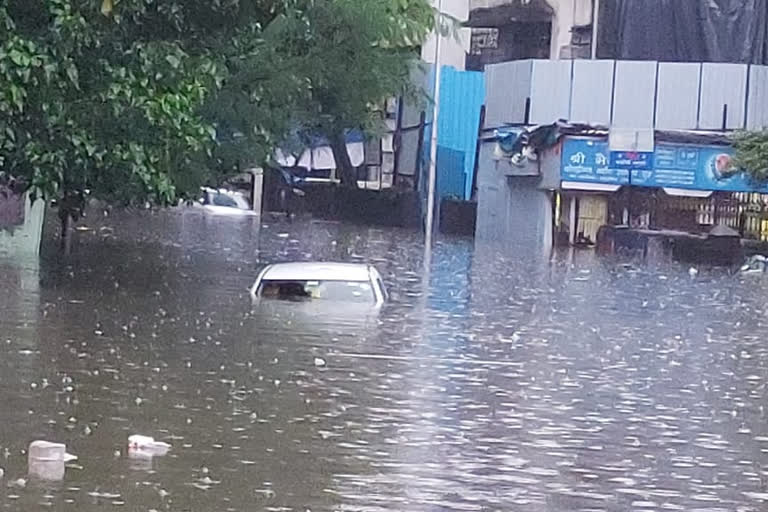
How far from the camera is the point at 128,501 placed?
9.88m

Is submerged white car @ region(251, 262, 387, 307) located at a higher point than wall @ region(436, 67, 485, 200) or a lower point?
lower

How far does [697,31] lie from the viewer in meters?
53.2

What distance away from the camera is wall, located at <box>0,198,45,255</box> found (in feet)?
96.8

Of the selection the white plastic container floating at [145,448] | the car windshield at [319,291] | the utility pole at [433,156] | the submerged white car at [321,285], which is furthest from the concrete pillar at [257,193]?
the white plastic container floating at [145,448]

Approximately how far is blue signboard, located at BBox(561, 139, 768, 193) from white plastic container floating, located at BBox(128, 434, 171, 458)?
125 ft

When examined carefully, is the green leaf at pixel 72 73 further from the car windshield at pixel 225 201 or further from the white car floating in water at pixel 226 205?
the car windshield at pixel 225 201

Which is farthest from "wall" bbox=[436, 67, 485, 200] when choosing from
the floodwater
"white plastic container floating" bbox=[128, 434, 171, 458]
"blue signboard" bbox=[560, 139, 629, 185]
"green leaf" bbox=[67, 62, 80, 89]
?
"white plastic container floating" bbox=[128, 434, 171, 458]

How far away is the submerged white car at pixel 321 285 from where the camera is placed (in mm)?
23453

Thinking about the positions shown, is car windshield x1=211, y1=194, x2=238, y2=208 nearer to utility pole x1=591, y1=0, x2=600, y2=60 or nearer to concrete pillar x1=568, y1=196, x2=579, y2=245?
utility pole x1=591, y1=0, x2=600, y2=60

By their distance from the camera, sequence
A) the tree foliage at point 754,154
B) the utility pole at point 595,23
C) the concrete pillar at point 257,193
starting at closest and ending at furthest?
the tree foliage at point 754,154 < the utility pole at point 595,23 < the concrete pillar at point 257,193

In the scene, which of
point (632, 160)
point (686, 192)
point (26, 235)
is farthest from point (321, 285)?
point (686, 192)

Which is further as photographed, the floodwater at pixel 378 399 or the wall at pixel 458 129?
the wall at pixel 458 129

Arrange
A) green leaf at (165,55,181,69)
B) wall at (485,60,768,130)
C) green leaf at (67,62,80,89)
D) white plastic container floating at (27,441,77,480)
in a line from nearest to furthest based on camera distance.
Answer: white plastic container floating at (27,441,77,480) < green leaf at (67,62,80,89) < green leaf at (165,55,181,69) < wall at (485,60,768,130)

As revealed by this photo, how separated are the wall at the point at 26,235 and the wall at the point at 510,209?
1906 cm
